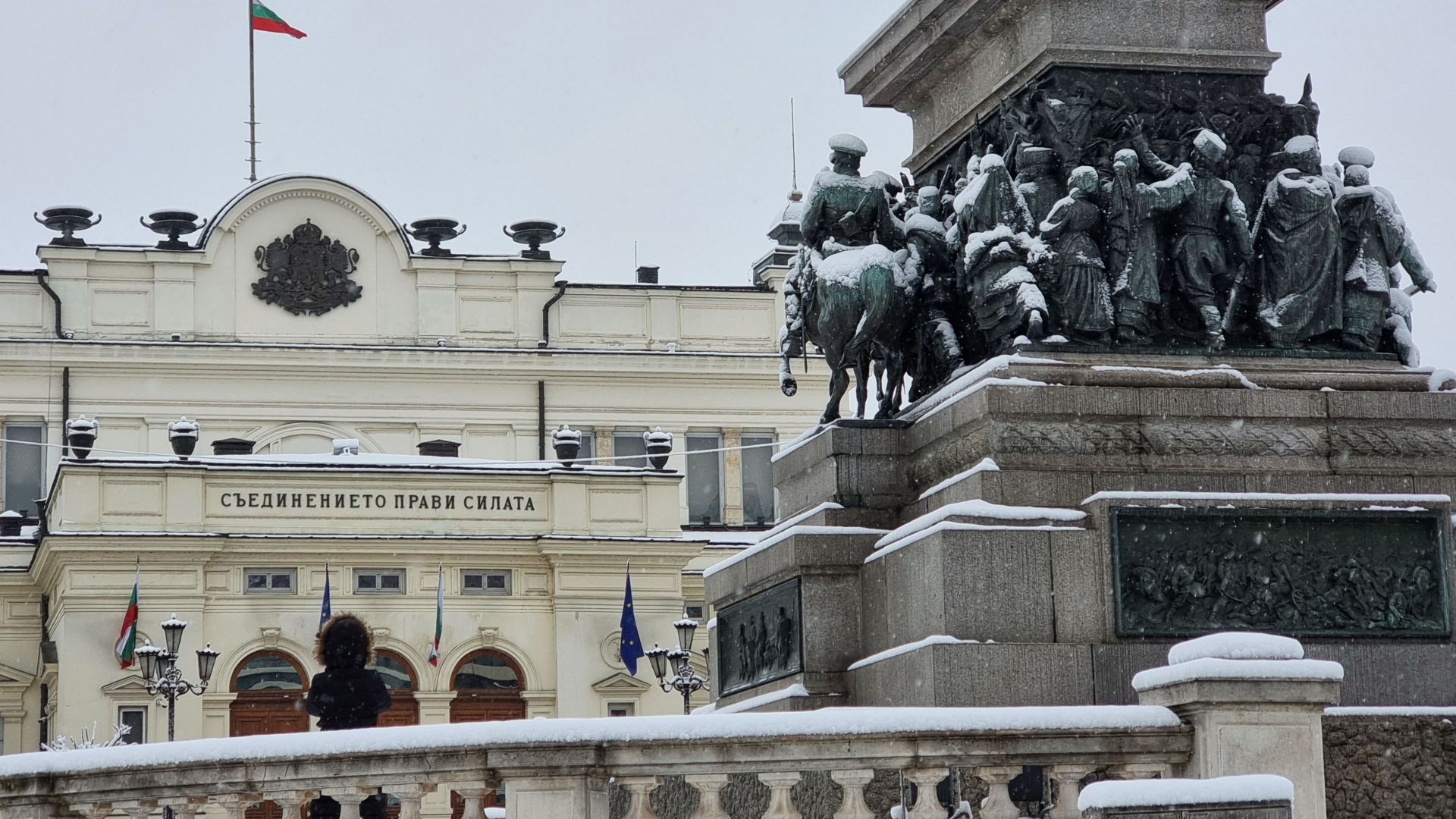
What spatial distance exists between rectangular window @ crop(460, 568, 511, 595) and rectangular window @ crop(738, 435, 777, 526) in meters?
6.75

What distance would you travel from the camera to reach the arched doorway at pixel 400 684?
44375 mm

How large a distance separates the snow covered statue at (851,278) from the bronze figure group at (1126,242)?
0.01 meters

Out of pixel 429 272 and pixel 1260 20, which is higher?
pixel 429 272

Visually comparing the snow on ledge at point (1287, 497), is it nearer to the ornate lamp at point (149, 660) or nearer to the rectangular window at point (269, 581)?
the ornate lamp at point (149, 660)

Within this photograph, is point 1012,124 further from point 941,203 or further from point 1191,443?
point 1191,443

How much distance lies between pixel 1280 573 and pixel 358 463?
115ft

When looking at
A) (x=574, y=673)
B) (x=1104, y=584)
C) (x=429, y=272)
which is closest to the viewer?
(x=1104, y=584)

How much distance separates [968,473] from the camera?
12.0 m

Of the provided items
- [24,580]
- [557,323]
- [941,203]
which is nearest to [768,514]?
[557,323]

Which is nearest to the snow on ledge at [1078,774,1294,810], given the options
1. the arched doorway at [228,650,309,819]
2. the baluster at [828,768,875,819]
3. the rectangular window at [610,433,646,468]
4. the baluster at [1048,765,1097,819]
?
the baluster at [1048,765,1097,819]

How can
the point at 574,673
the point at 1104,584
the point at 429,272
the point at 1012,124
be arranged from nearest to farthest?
the point at 1104,584
the point at 1012,124
the point at 574,673
the point at 429,272

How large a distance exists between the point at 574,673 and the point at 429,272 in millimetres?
9815

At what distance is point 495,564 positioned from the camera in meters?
45.9

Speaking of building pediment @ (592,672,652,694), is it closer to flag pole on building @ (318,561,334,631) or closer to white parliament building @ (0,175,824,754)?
white parliament building @ (0,175,824,754)
